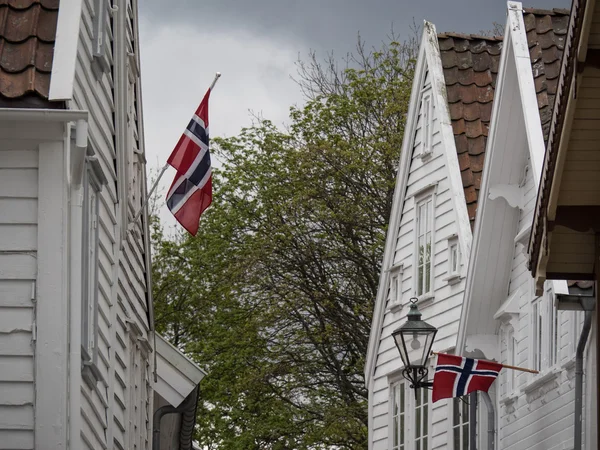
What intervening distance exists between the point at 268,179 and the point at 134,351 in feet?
58.5

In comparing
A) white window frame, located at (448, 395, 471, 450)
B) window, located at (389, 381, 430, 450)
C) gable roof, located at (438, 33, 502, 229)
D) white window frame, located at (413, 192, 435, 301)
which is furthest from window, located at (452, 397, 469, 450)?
gable roof, located at (438, 33, 502, 229)

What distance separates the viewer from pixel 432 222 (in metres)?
21.7

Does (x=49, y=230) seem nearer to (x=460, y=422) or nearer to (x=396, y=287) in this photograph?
(x=460, y=422)

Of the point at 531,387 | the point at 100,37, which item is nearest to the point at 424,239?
the point at 531,387

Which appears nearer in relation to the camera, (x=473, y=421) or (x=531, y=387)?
(x=531, y=387)

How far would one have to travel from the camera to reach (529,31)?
17.4m

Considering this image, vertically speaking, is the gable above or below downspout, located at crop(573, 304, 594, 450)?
above

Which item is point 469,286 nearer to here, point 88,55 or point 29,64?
point 88,55

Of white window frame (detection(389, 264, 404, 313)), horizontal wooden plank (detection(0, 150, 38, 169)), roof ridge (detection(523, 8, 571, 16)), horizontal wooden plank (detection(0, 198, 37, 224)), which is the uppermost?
roof ridge (detection(523, 8, 571, 16))

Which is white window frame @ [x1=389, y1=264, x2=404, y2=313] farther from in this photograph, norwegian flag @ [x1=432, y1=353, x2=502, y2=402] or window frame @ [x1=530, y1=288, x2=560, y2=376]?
norwegian flag @ [x1=432, y1=353, x2=502, y2=402]

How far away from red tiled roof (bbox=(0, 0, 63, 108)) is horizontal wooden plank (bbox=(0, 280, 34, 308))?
1395 mm

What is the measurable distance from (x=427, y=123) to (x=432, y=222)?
5.69 ft

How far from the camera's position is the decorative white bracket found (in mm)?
17188

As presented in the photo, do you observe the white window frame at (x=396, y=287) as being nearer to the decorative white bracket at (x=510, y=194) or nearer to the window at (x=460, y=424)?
the window at (x=460, y=424)
